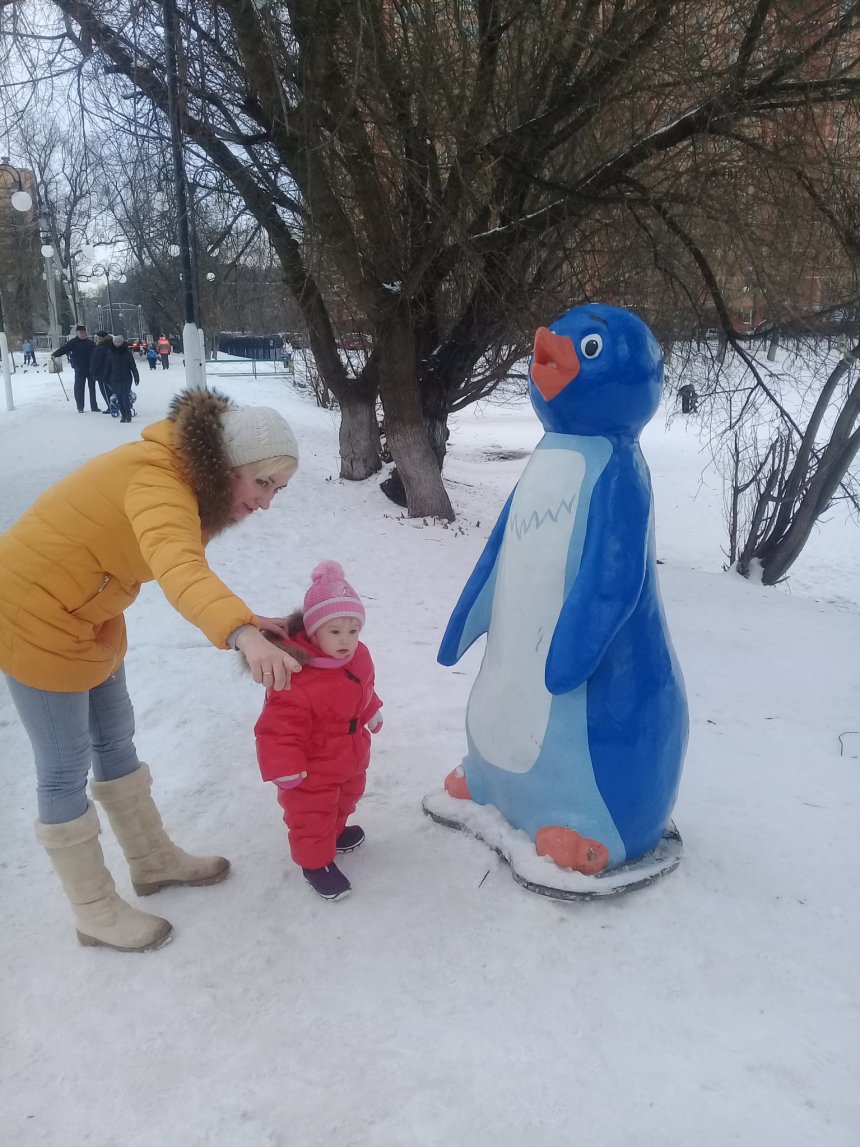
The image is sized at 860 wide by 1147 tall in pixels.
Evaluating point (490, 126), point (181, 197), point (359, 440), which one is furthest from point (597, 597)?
point (359, 440)

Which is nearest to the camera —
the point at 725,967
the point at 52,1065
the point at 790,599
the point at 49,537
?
the point at 52,1065

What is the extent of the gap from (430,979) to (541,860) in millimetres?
484

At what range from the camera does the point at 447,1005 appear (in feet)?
6.77

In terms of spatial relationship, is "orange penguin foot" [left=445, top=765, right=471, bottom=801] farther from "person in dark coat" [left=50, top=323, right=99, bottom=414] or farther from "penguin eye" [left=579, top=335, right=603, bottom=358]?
"person in dark coat" [left=50, top=323, right=99, bottom=414]

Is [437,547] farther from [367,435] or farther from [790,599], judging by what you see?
[790,599]

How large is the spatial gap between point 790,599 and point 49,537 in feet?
21.0

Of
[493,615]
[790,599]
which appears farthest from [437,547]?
[493,615]

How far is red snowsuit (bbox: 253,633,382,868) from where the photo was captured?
2.29 m

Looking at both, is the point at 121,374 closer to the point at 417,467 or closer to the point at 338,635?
the point at 417,467

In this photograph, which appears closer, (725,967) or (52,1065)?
(52,1065)

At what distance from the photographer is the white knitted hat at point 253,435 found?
2.02 metres

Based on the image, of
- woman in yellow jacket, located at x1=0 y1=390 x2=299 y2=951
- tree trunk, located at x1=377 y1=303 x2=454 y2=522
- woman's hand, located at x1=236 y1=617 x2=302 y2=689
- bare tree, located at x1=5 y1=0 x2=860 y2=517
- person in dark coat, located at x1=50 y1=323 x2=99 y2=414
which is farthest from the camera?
person in dark coat, located at x1=50 y1=323 x2=99 y2=414

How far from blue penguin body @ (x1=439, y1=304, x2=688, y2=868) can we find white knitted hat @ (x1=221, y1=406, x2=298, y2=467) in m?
0.80

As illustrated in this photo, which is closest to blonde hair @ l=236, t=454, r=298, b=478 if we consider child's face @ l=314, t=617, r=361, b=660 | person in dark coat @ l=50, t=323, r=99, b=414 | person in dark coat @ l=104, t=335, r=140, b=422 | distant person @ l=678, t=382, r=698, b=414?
child's face @ l=314, t=617, r=361, b=660
